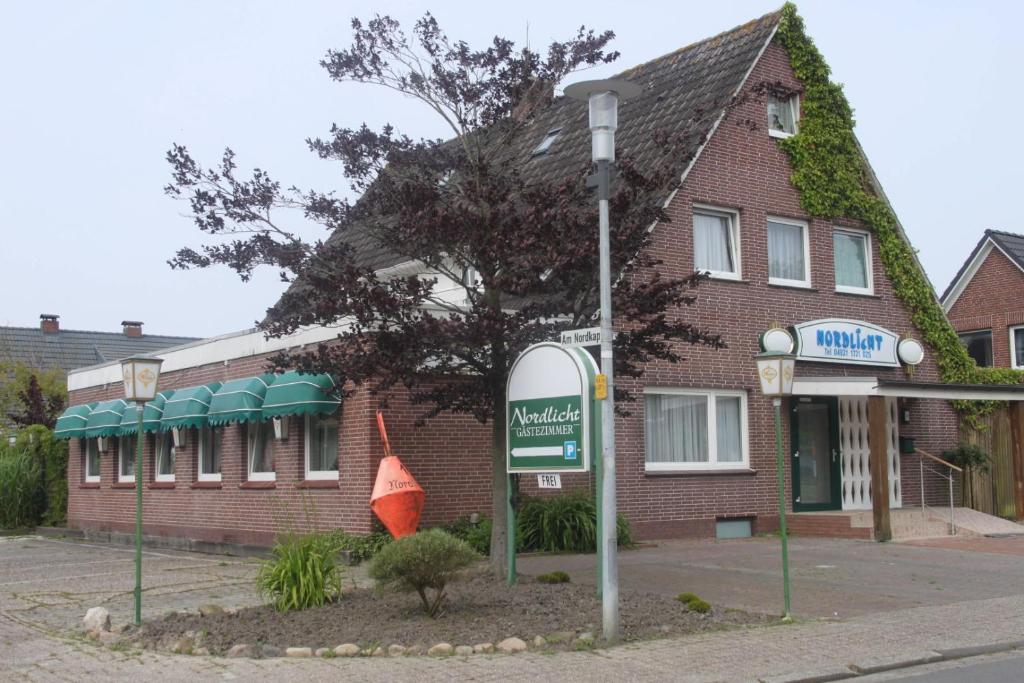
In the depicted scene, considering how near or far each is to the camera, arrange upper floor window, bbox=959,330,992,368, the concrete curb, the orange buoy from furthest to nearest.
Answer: upper floor window, bbox=959,330,992,368
the orange buoy
the concrete curb

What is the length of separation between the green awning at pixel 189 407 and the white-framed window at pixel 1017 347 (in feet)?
71.4

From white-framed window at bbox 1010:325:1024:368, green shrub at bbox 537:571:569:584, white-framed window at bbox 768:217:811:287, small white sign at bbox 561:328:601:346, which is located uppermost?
white-framed window at bbox 768:217:811:287

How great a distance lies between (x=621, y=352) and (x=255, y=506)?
8682mm

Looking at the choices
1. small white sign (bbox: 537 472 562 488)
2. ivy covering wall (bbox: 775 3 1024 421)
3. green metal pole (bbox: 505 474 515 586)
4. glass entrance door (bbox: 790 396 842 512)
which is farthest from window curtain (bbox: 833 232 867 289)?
small white sign (bbox: 537 472 562 488)

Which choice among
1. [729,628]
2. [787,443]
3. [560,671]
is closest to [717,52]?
[787,443]

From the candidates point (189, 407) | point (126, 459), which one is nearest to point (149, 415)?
point (189, 407)

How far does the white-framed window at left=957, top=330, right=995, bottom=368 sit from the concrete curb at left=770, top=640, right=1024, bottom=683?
23909 mm

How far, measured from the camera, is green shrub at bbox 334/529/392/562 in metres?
15.9

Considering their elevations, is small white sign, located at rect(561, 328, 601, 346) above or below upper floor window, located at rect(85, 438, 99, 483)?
above

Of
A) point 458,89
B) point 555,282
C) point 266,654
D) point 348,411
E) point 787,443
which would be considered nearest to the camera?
point 266,654

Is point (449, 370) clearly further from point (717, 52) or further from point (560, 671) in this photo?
point (717, 52)

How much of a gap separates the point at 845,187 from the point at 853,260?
141cm

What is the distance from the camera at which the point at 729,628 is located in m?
10.4

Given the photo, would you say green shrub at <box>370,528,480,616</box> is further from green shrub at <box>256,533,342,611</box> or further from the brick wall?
the brick wall
